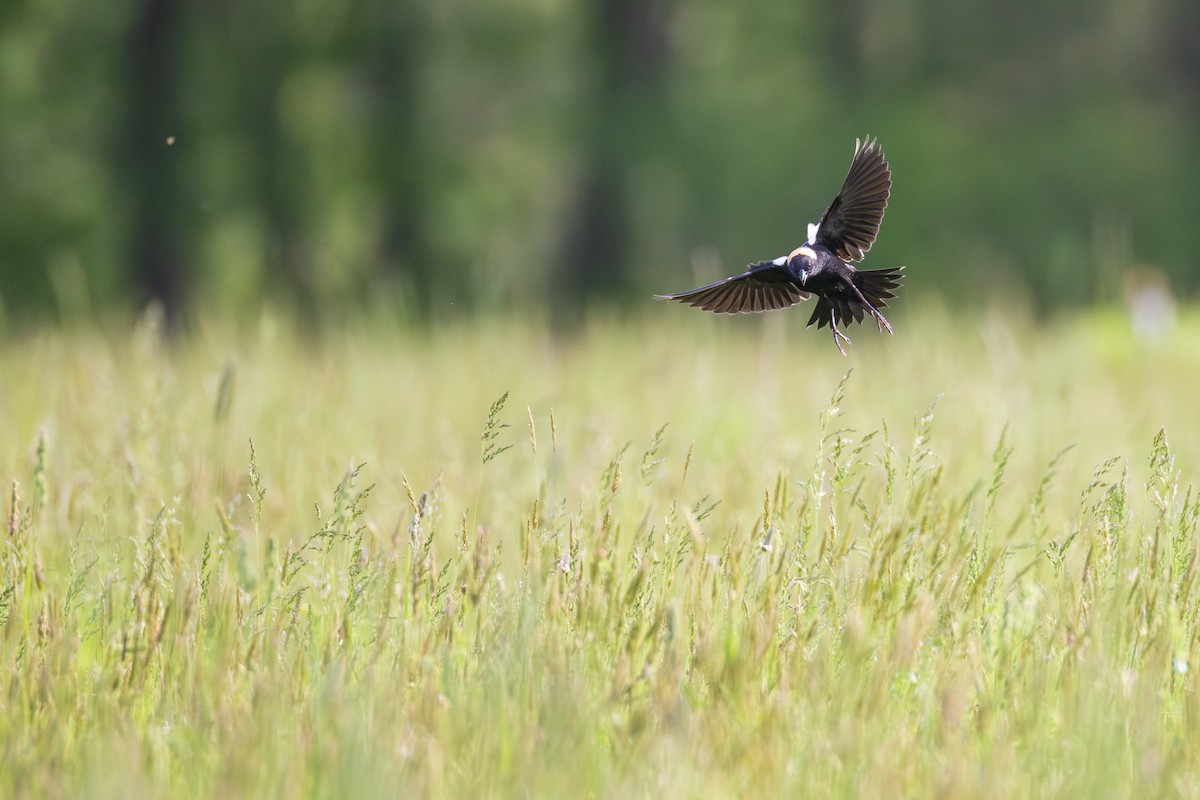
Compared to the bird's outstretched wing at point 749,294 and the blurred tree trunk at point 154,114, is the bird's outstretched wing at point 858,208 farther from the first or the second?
the blurred tree trunk at point 154,114

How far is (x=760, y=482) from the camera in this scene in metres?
3.11

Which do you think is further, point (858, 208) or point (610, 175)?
point (610, 175)

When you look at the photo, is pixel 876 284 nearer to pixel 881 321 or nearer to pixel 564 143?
pixel 881 321

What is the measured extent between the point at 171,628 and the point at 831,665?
3.30 feet

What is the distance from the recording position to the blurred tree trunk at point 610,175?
1479 centimetres

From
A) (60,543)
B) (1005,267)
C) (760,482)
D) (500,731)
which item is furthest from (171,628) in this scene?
(1005,267)

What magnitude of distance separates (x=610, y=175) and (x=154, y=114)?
5.26 meters

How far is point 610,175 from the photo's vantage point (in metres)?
14.8

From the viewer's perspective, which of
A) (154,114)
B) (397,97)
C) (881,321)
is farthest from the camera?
(397,97)

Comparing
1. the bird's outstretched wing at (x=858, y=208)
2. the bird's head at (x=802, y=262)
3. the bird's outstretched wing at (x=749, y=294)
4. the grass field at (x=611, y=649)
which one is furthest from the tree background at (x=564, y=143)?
the bird's head at (x=802, y=262)

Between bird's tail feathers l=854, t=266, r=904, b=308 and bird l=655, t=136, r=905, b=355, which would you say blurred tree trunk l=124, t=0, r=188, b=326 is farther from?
bird's tail feathers l=854, t=266, r=904, b=308

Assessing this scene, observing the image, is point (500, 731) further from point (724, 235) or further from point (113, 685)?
point (724, 235)

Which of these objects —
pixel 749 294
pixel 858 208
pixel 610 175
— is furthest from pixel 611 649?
pixel 610 175

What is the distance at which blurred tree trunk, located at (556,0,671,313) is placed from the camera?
14.8 meters
